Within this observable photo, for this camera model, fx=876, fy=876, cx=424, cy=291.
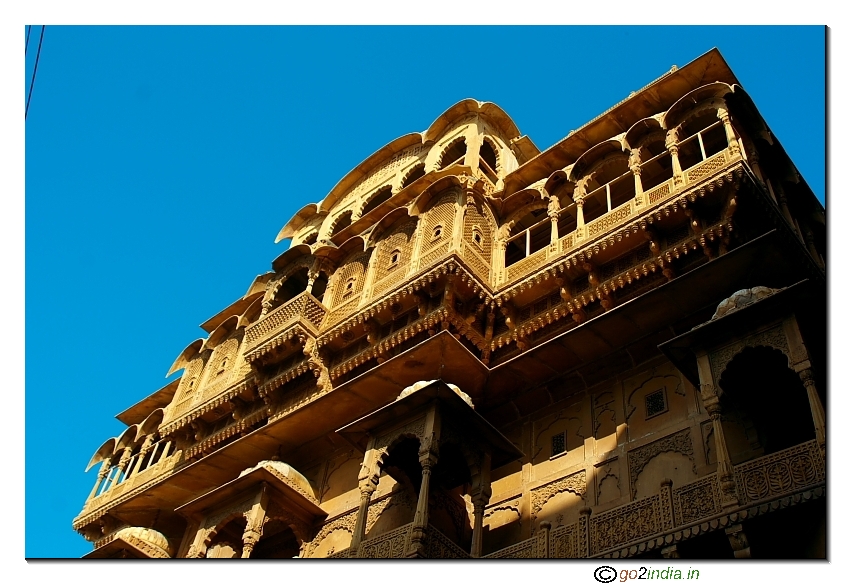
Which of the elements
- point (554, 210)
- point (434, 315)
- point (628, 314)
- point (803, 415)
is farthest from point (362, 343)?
point (803, 415)

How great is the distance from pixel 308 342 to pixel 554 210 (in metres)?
5.03

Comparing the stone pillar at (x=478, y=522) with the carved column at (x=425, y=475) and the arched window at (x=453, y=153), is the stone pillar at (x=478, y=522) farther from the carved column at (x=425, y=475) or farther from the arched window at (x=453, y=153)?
the arched window at (x=453, y=153)

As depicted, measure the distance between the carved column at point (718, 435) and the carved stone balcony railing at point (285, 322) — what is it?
26.7 feet

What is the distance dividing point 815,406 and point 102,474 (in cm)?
1776

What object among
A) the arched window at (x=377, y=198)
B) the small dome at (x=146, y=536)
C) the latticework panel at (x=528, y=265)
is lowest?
the small dome at (x=146, y=536)

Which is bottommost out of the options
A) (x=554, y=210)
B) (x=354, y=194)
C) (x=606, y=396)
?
(x=606, y=396)

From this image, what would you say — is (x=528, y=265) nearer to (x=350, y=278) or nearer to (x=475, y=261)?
(x=475, y=261)

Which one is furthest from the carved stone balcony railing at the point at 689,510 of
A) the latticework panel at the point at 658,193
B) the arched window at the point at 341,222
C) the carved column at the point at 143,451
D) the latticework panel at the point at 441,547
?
the carved column at the point at 143,451

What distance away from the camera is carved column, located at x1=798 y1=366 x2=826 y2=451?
8.37m

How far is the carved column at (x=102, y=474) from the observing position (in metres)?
20.9

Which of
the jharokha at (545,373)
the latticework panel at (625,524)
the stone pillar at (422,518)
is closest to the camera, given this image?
the latticework panel at (625,524)

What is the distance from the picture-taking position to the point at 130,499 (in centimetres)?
1786

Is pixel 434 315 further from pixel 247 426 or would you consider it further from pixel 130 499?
pixel 130 499

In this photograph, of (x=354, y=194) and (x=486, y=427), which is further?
(x=354, y=194)
